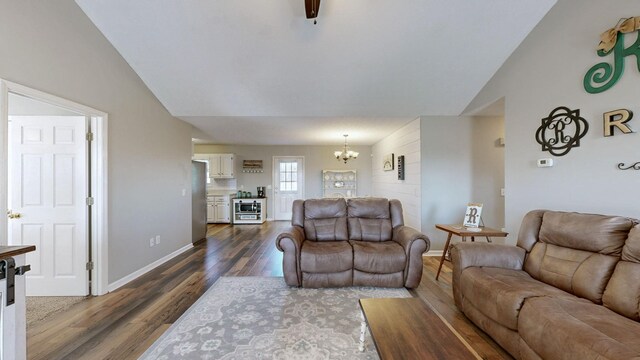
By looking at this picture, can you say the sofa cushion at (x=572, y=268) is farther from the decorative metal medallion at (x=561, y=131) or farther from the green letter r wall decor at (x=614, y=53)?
the green letter r wall decor at (x=614, y=53)

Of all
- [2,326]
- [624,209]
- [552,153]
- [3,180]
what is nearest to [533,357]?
[624,209]

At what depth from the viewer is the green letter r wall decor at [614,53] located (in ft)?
6.35

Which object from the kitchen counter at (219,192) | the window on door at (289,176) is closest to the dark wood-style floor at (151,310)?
the kitchen counter at (219,192)

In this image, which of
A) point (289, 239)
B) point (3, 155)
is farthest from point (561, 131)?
point (3, 155)

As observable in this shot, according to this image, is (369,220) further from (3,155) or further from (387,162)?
(3,155)

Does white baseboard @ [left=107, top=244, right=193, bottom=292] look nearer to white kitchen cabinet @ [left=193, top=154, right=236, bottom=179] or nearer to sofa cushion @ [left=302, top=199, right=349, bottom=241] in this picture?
sofa cushion @ [left=302, top=199, right=349, bottom=241]

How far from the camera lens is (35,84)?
218 centimetres

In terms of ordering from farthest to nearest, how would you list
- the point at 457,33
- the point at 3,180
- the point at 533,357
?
the point at 457,33, the point at 3,180, the point at 533,357

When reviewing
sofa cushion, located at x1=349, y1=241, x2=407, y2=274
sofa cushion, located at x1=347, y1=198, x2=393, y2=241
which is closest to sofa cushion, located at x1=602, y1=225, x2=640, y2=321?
sofa cushion, located at x1=349, y1=241, x2=407, y2=274

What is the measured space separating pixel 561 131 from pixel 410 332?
2.65 metres

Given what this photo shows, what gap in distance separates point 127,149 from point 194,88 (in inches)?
49.6

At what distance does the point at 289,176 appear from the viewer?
311 inches

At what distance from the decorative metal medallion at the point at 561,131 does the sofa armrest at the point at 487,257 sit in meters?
1.18

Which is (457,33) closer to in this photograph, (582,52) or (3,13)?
(582,52)
